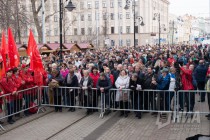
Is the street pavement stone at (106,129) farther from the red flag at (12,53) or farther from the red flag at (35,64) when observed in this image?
the red flag at (12,53)

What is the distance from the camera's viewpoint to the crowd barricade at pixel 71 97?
1220cm

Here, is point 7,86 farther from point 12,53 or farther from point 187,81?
point 187,81

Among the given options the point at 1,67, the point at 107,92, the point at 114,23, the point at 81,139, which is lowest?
the point at 81,139

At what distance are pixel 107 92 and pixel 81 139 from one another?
2.88 metres

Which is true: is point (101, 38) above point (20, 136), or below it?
above

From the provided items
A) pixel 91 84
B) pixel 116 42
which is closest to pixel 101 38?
pixel 116 42

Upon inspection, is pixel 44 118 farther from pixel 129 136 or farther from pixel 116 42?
pixel 116 42

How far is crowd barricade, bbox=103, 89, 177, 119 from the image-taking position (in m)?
11.2

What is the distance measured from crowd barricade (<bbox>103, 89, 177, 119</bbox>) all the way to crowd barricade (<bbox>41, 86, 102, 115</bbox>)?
546 millimetres

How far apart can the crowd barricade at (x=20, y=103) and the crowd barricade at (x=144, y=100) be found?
8.62ft

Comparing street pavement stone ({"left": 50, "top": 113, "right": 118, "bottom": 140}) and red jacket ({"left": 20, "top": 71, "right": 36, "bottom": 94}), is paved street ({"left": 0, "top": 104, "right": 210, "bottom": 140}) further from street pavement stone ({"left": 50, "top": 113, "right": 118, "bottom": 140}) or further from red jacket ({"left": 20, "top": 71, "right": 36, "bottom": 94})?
red jacket ({"left": 20, "top": 71, "right": 36, "bottom": 94})

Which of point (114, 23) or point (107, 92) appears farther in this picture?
point (114, 23)

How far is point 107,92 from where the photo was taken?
1182cm

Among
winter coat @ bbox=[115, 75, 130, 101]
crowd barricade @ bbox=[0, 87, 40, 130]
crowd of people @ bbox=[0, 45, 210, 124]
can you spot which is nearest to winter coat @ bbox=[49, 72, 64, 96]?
crowd of people @ bbox=[0, 45, 210, 124]
